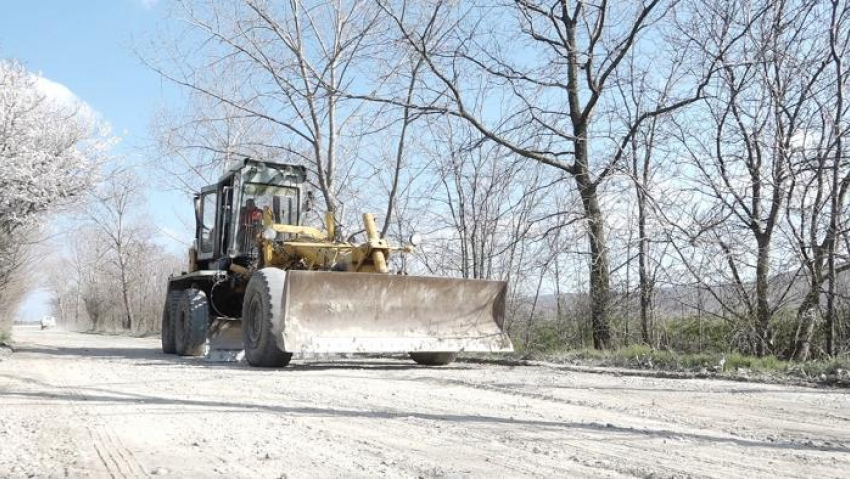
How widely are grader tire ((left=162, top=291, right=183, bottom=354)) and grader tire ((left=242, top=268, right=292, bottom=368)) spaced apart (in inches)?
130

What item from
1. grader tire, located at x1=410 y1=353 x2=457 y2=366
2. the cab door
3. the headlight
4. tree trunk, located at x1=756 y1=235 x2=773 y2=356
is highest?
the cab door

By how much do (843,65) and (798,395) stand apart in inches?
186

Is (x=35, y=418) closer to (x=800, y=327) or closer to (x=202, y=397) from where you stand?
(x=202, y=397)

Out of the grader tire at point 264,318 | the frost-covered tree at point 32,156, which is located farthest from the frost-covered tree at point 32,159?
the grader tire at point 264,318

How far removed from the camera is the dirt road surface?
11.7 ft

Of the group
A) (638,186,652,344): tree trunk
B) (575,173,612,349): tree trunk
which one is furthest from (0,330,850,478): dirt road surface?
(575,173,612,349): tree trunk

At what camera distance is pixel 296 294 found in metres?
9.04

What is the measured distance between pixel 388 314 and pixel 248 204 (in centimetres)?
367

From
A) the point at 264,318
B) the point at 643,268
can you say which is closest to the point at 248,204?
the point at 264,318

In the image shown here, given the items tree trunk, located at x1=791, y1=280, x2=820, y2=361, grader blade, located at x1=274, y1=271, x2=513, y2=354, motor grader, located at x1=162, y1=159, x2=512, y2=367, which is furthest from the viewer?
motor grader, located at x1=162, y1=159, x2=512, y2=367

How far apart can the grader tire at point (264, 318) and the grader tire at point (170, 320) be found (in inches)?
130

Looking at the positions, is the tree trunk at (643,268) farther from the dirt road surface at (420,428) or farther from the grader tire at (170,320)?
the grader tire at (170,320)

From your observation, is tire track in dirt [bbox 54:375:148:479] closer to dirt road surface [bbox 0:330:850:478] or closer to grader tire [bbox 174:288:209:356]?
dirt road surface [bbox 0:330:850:478]

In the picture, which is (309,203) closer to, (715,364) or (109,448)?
(715,364)
